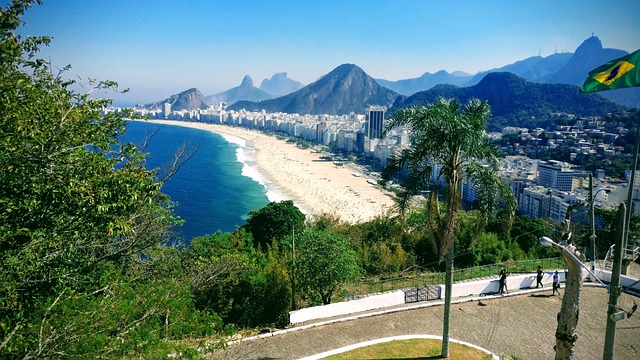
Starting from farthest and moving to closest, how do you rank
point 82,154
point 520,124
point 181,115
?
1. point 181,115
2. point 520,124
3. point 82,154

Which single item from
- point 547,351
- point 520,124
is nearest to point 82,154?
point 547,351

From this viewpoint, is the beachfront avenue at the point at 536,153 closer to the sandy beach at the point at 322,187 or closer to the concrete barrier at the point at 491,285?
the sandy beach at the point at 322,187

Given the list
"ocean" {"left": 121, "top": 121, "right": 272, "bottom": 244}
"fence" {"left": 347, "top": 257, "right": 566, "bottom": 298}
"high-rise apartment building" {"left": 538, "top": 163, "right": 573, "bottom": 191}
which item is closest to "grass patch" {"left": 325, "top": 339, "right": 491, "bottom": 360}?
"fence" {"left": 347, "top": 257, "right": 566, "bottom": 298}

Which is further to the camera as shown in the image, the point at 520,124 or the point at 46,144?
the point at 520,124

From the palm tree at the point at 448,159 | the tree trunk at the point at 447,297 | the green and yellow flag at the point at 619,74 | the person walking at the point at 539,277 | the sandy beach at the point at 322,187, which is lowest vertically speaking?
the sandy beach at the point at 322,187

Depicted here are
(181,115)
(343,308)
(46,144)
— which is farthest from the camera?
(181,115)

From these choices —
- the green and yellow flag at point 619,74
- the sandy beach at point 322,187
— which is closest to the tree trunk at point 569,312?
the green and yellow flag at point 619,74

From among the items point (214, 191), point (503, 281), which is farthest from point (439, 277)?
point (214, 191)

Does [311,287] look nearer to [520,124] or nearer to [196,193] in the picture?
[196,193]
